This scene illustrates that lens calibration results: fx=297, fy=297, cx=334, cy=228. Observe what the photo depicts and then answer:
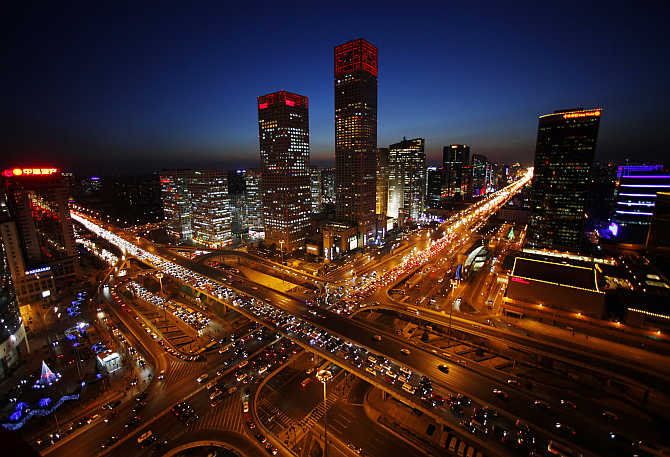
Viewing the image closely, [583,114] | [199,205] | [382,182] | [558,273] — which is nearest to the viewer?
[558,273]

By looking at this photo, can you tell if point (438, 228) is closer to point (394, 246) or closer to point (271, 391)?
point (394, 246)

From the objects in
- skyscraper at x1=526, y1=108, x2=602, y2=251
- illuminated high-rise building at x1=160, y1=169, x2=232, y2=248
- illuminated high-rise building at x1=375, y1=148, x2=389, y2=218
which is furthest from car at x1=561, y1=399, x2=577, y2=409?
illuminated high-rise building at x1=375, y1=148, x2=389, y2=218

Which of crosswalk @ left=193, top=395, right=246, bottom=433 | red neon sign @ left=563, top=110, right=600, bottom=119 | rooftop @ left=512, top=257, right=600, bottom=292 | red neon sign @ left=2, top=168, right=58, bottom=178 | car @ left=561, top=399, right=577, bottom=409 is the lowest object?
crosswalk @ left=193, top=395, right=246, bottom=433

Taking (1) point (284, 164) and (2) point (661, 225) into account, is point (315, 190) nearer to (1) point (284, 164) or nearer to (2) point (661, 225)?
(1) point (284, 164)

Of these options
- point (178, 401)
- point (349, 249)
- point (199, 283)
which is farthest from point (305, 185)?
point (178, 401)

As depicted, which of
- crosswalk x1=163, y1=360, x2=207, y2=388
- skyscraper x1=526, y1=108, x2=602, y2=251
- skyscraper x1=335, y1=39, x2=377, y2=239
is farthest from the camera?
skyscraper x1=335, y1=39, x2=377, y2=239

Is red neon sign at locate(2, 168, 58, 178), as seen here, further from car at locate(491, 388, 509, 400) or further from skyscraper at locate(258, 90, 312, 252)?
car at locate(491, 388, 509, 400)

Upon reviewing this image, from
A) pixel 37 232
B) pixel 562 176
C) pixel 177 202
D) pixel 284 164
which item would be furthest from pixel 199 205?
pixel 562 176
